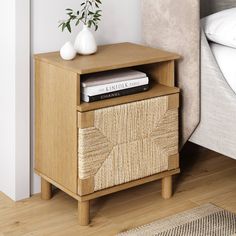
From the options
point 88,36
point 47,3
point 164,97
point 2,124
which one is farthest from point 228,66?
point 2,124

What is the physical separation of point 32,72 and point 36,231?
22.8 inches

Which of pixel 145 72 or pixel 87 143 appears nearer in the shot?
pixel 87 143

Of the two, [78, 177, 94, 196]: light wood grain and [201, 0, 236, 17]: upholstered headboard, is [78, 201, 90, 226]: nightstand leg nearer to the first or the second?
[78, 177, 94, 196]: light wood grain

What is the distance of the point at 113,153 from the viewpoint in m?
2.22

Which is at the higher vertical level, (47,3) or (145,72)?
(47,3)

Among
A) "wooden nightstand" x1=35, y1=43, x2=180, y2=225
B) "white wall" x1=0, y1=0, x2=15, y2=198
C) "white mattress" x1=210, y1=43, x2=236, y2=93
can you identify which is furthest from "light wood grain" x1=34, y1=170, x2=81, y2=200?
"white mattress" x1=210, y1=43, x2=236, y2=93

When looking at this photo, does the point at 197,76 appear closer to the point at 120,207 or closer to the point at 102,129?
the point at 102,129

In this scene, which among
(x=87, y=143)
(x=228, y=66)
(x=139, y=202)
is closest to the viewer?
(x=87, y=143)

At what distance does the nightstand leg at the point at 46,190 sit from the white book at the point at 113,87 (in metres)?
0.44

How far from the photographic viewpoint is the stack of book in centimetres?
216

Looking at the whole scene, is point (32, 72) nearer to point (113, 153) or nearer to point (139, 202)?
point (113, 153)

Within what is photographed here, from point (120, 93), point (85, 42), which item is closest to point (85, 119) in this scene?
point (120, 93)

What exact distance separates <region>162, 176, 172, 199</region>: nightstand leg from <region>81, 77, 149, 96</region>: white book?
397 mm

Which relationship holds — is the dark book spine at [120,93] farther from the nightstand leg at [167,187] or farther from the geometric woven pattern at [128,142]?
the nightstand leg at [167,187]
